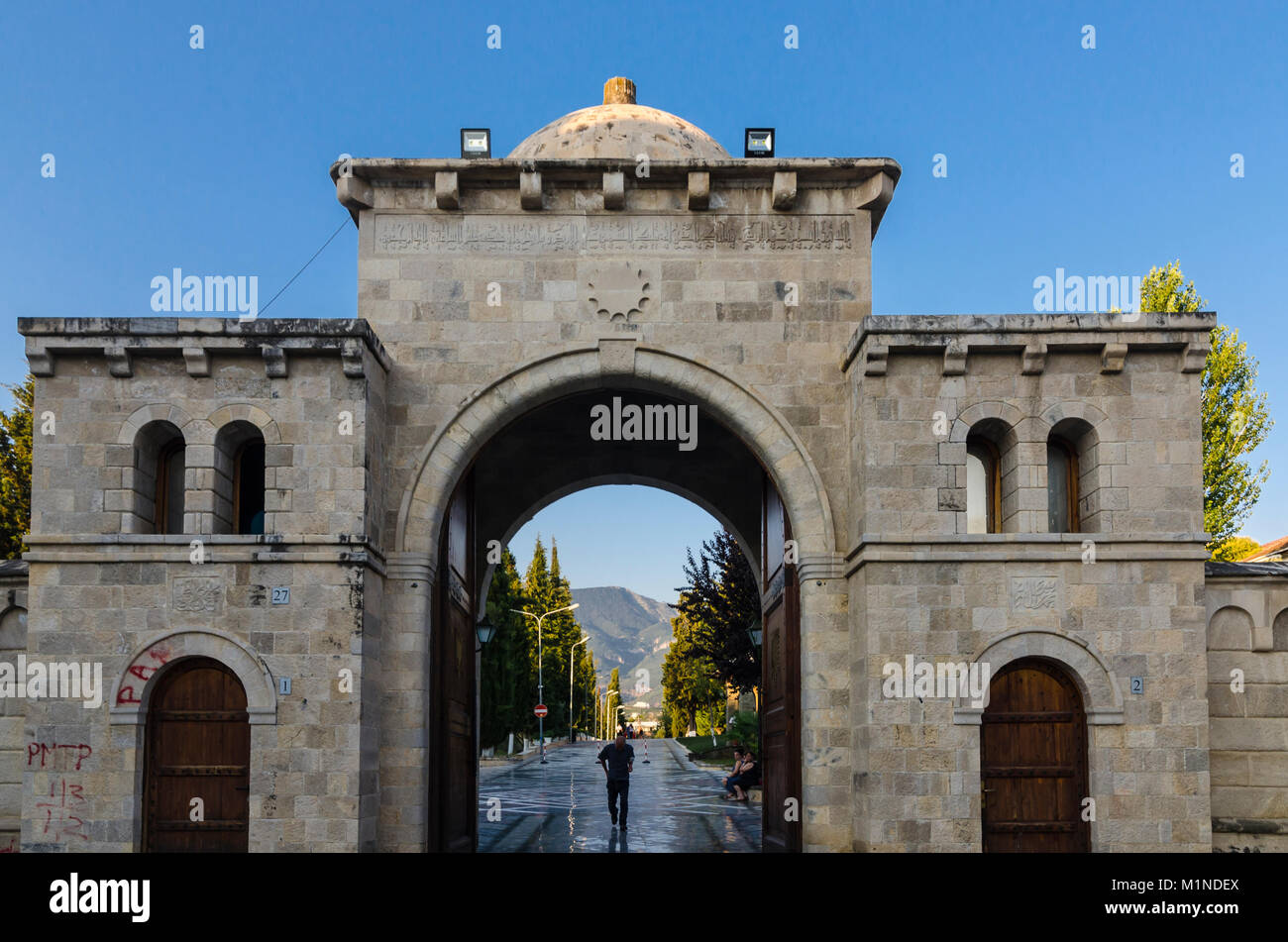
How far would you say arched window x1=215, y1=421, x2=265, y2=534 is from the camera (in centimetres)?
1125

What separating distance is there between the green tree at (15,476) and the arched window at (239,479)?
1695 centimetres

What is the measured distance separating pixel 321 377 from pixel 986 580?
6.43 metres

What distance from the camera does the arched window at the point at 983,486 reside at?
11.8 meters

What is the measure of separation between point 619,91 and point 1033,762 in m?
9.52

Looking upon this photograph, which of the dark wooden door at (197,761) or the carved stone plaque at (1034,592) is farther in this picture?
the carved stone plaque at (1034,592)

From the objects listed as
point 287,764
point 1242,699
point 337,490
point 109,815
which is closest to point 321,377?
point 337,490

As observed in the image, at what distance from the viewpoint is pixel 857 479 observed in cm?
1162

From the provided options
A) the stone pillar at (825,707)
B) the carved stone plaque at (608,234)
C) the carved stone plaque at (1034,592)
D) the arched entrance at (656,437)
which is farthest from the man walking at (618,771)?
the carved stone plaque at (608,234)

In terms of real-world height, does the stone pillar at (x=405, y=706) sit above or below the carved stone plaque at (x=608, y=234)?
below

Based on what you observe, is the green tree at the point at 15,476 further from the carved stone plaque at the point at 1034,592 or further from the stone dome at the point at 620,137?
the carved stone plaque at the point at 1034,592

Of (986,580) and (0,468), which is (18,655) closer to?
(986,580)

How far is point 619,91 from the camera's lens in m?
15.4

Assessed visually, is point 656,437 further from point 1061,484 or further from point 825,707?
point 1061,484

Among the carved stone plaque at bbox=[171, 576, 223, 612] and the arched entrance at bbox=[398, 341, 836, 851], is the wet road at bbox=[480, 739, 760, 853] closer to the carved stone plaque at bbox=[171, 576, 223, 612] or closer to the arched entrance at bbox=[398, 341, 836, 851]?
the arched entrance at bbox=[398, 341, 836, 851]
